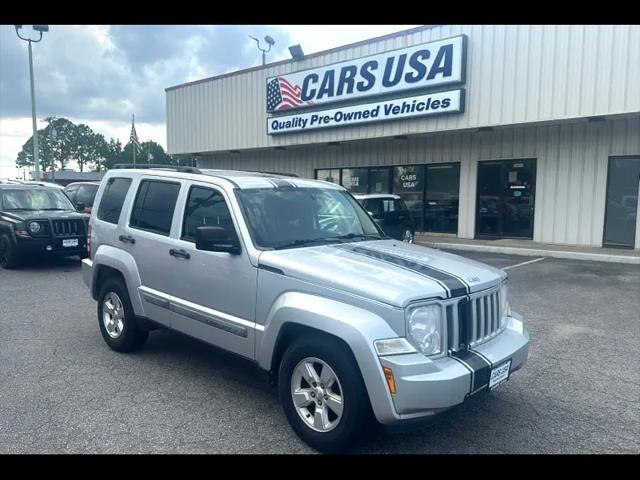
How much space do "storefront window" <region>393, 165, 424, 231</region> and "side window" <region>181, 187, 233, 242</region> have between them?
1321cm

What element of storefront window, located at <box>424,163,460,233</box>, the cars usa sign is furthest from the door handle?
storefront window, located at <box>424,163,460,233</box>

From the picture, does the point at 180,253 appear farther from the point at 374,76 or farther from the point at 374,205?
the point at 374,76

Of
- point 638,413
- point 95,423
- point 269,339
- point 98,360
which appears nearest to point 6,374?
point 98,360

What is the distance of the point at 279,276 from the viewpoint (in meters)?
3.64

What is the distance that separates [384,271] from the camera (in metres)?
3.49

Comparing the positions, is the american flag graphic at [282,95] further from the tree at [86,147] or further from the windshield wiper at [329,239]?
the tree at [86,147]

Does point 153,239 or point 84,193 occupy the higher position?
point 84,193

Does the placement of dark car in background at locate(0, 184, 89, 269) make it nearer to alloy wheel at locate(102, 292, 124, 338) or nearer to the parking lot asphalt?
the parking lot asphalt

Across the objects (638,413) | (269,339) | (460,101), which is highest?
(460,101)

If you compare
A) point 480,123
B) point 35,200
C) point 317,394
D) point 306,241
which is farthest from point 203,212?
point 480,123

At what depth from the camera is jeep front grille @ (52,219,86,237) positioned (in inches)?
421

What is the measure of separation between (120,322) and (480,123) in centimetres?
1106
